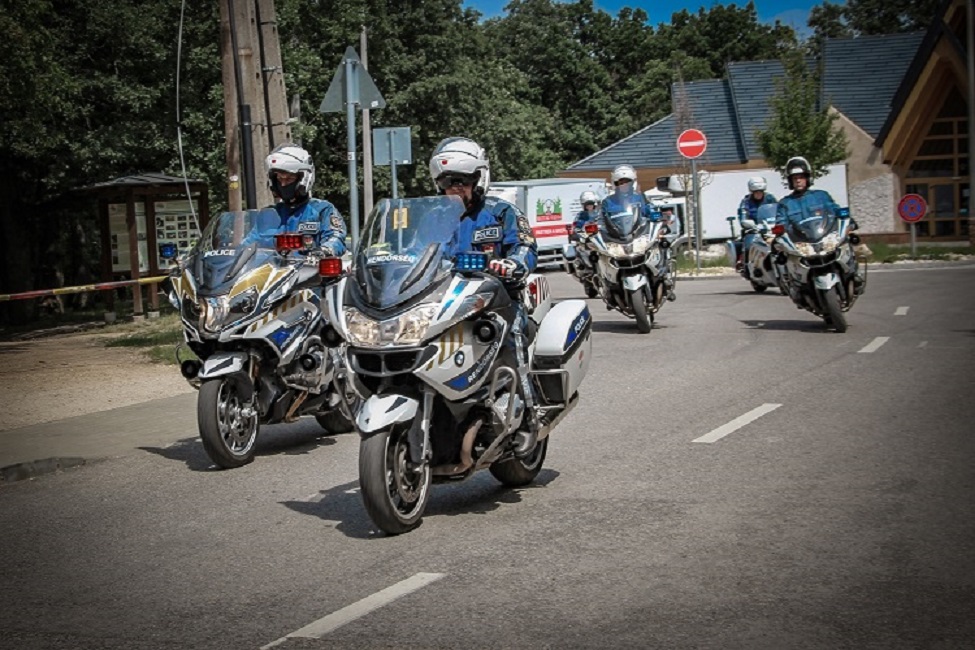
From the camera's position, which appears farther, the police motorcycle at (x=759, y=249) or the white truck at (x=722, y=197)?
the white truck at (x=722, y=197)

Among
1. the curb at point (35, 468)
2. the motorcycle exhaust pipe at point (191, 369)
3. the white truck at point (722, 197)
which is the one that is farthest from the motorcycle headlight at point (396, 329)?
the white truck at point (722, 197)

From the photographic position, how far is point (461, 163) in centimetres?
801

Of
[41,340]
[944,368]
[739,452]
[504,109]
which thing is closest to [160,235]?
[41,340]

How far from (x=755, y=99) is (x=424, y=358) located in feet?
182

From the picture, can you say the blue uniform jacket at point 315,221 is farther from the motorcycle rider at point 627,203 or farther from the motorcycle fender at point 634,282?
the motorcycle rider at point 627,203

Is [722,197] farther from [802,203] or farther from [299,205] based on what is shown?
[299,205]

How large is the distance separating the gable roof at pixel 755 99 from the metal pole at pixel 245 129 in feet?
132

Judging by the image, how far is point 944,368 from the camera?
44.2ft

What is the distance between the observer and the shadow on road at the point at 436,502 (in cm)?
772

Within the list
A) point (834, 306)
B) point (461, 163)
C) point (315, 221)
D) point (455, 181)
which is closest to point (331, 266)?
point (455, 181)

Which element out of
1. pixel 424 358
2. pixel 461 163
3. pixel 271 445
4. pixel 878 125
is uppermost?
pixel 878 125

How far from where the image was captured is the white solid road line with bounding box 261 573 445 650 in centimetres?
555

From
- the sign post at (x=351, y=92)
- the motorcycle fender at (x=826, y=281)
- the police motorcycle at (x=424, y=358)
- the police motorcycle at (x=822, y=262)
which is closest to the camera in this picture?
the police motorcycle at (x=424, y=358)

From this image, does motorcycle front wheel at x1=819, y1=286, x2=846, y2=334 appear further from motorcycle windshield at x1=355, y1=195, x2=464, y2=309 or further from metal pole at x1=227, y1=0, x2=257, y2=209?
motorcycle windshield at x1=355, y1=195, x2=464, y2=309
